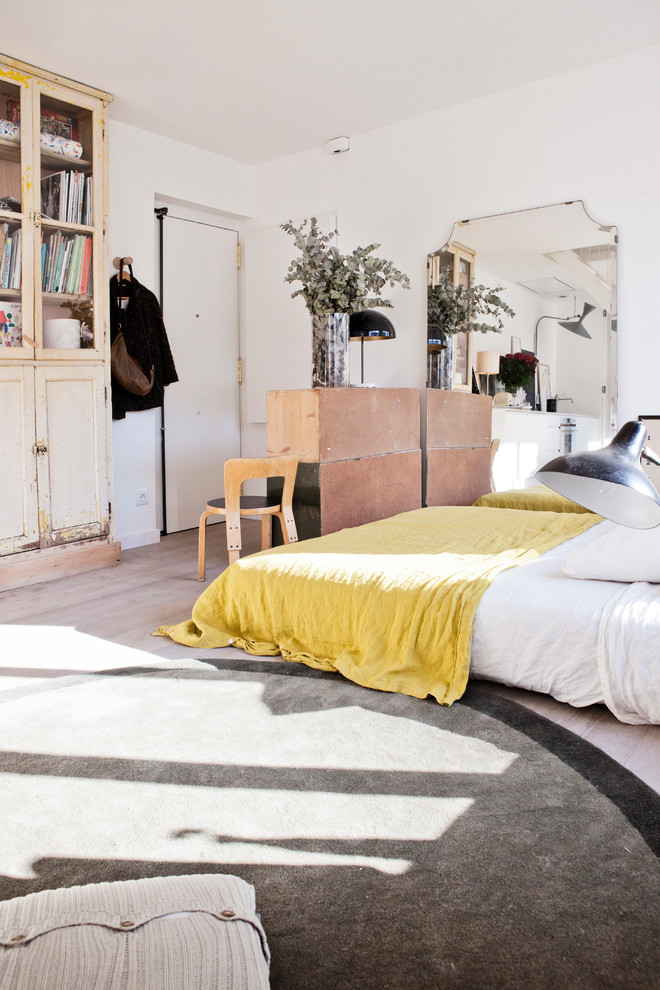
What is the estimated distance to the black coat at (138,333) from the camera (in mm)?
4660

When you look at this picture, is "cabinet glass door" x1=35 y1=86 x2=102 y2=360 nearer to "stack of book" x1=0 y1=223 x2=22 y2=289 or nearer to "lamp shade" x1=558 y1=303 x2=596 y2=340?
"stack of book" x1=0 y1=223 x2=22 y2=289

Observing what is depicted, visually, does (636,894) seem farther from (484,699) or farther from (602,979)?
(484,699)

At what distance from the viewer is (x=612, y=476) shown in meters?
1.04

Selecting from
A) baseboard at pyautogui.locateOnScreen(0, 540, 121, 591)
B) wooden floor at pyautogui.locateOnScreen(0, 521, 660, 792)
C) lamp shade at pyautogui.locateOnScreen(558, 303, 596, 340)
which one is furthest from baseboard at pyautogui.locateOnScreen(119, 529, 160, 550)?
lamp shade at pyautogui.locateOnScreen(558, 303, 596, 340)

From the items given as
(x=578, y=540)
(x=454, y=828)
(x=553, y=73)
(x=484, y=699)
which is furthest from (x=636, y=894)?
(x=553, y=73)

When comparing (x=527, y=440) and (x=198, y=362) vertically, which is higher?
(x=198, y=362)

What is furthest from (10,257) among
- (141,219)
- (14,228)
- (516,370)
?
(516,370)

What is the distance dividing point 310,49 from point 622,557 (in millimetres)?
3068

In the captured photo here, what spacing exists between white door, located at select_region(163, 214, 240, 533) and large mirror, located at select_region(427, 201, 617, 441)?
71.6 inches

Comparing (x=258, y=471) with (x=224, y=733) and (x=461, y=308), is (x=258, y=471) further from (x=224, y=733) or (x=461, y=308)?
(x=461, y=308)

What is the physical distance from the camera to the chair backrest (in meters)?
3.16

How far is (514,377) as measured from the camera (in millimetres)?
4355

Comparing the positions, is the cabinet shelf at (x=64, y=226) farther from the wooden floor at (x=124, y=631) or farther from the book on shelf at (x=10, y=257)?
the wooden floor at (x=124, y=631)

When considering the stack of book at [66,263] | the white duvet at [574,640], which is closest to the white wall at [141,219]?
the stack of book at [66,263]
